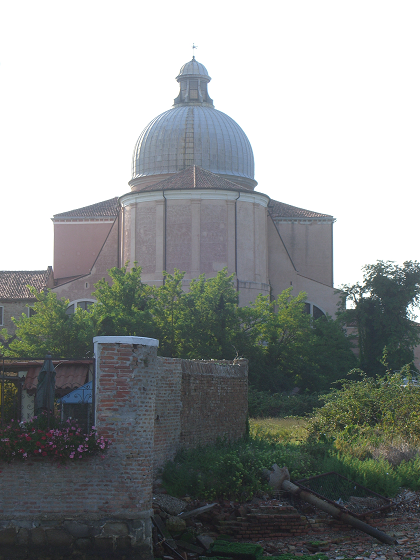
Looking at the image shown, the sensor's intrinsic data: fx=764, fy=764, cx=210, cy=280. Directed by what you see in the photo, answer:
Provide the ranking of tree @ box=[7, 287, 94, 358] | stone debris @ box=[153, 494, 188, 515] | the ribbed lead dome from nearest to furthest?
1. stone debris @ box=[153, 494, 188, 515]
2. tree @ box=[7, 287, 94, 358]
3. the ribbed lead dome

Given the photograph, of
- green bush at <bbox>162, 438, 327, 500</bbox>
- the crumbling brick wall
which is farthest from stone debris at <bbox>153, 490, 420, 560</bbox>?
the crumbling brick wall

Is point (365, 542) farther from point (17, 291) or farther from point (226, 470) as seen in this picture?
point (17, 291)

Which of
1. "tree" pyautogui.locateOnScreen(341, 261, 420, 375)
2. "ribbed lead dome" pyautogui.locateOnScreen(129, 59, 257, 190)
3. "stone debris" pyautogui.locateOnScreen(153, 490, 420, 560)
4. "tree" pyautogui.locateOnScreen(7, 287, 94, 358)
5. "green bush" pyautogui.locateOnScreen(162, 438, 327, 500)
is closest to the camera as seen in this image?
"stone debris" pyautogui.locateOnScreen(153, 490, 420, 560)

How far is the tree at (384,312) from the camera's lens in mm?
32469

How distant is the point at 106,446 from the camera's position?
33.5ft

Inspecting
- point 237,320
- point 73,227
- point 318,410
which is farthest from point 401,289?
point 73,227

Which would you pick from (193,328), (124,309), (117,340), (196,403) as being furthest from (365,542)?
(124,309)

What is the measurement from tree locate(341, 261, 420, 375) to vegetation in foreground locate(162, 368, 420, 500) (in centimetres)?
1161

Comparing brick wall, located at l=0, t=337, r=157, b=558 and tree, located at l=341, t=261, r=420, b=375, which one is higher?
tree, located at l=341, t=261, r=420, b=375

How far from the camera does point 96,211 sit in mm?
40406

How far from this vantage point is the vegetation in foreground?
12.7 m

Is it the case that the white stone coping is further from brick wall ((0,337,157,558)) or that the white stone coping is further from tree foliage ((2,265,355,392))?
tree foliage ((2,265,355,392))

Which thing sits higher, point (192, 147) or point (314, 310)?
point (192, 147)

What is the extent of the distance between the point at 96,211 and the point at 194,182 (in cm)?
833
